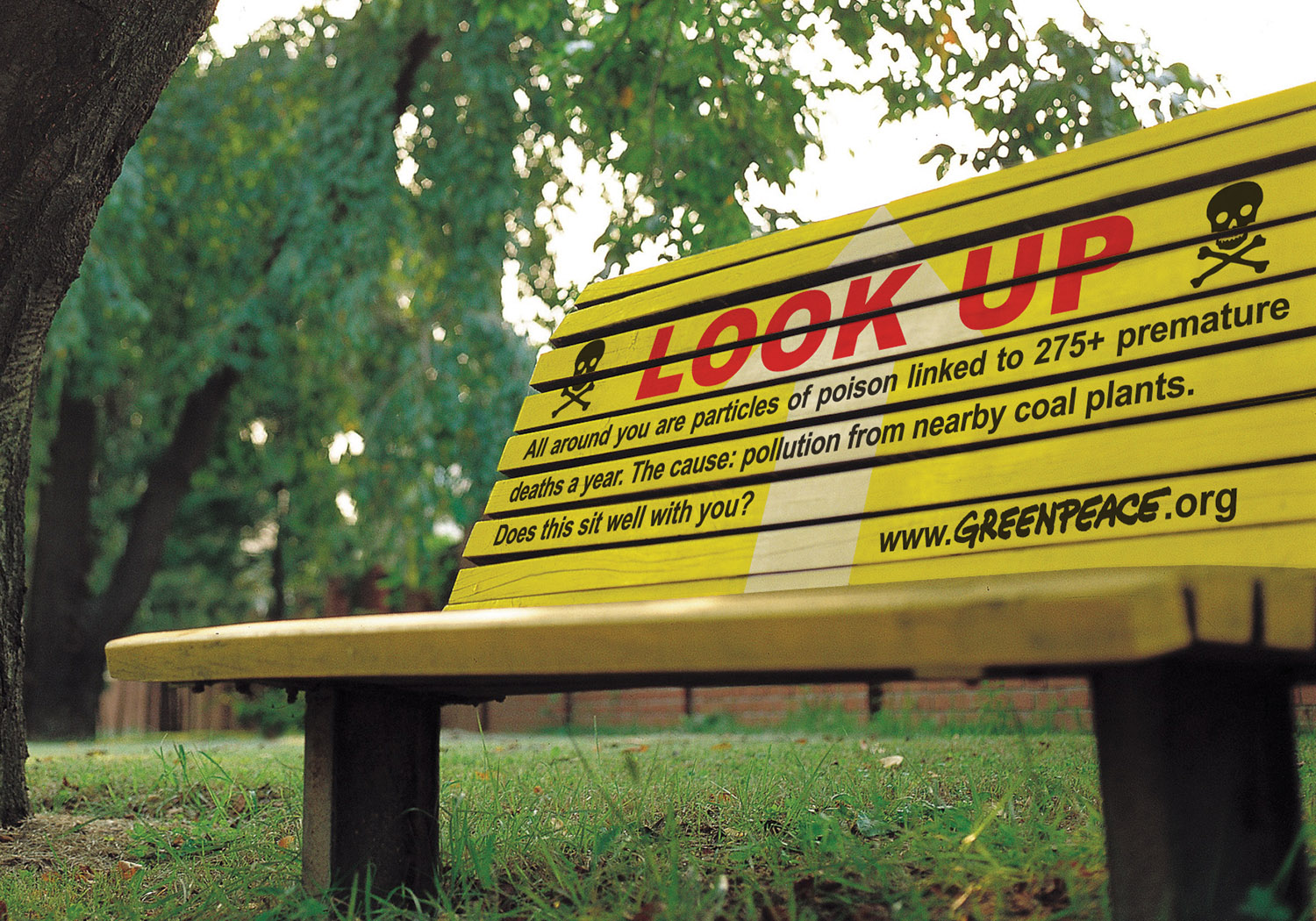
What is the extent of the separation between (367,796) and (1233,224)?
1709mm

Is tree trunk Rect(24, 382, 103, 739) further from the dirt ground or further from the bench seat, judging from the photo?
the bench seat

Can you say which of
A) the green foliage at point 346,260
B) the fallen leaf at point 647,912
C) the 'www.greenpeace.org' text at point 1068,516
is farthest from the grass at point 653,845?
the green foliage at point 346,260

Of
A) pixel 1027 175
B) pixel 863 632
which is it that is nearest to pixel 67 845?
pixel 863 632

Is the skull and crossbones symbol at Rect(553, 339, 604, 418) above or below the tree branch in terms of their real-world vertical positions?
below

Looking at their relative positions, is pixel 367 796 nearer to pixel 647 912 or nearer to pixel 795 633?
pixel 647 912

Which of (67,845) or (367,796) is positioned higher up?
(367,796)

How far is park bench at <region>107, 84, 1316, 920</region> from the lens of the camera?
3.39 ft

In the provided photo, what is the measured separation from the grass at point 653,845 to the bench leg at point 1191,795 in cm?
27

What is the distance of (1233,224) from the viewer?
166cm

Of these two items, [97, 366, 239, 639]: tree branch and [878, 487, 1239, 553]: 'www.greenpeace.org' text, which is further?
[97, 366, 239, 639]: tree branch

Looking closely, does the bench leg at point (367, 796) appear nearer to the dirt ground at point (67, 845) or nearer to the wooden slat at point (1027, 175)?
the dirt ground at point (67, 845)

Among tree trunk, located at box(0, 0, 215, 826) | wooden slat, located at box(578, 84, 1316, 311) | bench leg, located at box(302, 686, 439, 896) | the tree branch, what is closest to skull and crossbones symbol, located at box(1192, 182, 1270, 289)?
wooden slat, located at box(578, 84, 1316, 311)

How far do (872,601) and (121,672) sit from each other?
135 cm

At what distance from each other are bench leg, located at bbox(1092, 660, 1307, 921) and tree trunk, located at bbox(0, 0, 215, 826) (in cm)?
233
